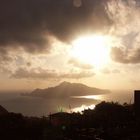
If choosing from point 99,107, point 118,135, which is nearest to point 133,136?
Result: point 118,135

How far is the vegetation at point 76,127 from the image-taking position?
28.7 m

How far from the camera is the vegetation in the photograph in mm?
28703

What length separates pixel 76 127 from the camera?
109 ft

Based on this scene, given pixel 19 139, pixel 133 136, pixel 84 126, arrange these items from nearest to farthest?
1. pixel 133 136
2. pixel 19 139
3. pixel 84 126

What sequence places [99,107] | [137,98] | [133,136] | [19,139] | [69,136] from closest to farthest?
[133,136] → [69,136] → [19,139] → [137,98] → [99,107]

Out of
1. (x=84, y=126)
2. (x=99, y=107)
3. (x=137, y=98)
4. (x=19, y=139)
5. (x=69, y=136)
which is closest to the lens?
(x=69, y=136)

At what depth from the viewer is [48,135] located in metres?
30.4

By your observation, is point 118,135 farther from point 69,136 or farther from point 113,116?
point 113,116

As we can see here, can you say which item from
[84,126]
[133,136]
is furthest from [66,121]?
[133,136]

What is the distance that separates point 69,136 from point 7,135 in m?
6.59

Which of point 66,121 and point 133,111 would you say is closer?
point 66,121

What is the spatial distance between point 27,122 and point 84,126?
6.09 m

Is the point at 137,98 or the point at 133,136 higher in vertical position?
the point at 137,98

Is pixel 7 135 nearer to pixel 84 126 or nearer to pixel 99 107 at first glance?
pixel 84 126
